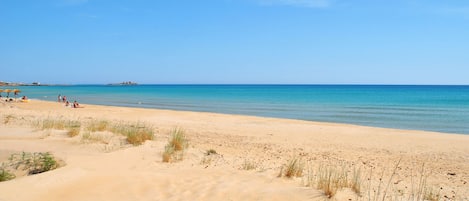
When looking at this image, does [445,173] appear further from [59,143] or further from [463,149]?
[59,143]

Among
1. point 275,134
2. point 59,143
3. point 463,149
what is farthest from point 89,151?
point 463,149

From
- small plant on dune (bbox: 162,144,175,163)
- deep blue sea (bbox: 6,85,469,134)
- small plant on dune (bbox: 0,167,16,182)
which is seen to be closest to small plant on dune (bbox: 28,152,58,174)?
small plant on dune (bbox: 0,167,16,182)

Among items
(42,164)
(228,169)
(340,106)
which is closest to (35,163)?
(42,164)

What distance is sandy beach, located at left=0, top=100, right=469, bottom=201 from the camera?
18.1ft

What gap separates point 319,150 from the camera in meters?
11.5

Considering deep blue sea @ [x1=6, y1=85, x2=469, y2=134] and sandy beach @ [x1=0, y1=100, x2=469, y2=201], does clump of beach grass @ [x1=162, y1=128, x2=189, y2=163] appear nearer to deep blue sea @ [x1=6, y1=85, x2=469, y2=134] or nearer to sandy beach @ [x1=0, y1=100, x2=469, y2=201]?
sandy beach @ [x1=0, y1=100, x2=469, y2=201]

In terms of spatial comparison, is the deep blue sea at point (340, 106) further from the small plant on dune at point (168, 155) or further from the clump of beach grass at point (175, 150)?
the small plant on dune at point (168, 155)

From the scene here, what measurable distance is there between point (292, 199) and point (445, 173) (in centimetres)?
553

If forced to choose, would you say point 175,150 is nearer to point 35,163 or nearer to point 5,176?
point 35,163

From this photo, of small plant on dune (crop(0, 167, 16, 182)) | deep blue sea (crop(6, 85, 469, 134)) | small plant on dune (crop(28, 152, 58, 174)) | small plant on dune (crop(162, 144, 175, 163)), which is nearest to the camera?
small plant on dune (crop(0, 167, 16, 182))

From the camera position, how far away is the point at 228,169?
7.31 metres

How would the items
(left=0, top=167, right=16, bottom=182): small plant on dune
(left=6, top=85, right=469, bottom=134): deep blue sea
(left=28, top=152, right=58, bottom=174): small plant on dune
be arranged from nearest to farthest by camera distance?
(left=0, top=167, right=16, bottom=182): small plant on dune < (left=28, top=152, right=58, bottom=174): small plant on dune < (left=6, top=85, right=469, bottom=134): deep blue sea

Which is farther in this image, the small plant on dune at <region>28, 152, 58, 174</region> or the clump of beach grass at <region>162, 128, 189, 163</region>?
the clump of beach grass at <region>162, 128, 189, 163</region>

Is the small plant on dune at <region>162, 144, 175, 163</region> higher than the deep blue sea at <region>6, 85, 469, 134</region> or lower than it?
higher
